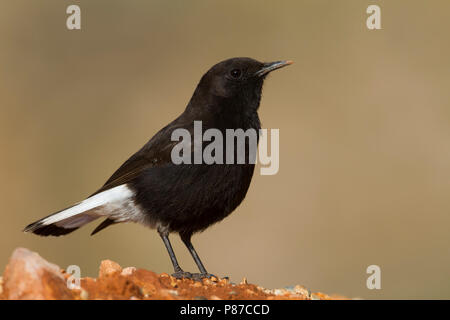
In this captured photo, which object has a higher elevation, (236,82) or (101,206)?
(236,82)

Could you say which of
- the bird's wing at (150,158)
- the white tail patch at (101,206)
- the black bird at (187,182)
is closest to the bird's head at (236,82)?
the black bird at (187,182)

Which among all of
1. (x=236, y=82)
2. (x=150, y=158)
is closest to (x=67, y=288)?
(x=150, y=158)

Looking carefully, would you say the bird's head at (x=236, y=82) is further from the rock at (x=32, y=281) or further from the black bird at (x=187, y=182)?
the rock at (x=32, y=281)

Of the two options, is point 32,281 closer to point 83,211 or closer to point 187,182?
point 187,182

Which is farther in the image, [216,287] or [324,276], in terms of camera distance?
[324,276]

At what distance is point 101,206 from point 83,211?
0.52 ft

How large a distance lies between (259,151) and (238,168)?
2.16 feet

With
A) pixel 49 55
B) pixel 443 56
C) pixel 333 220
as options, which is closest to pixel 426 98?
pixel 443 56

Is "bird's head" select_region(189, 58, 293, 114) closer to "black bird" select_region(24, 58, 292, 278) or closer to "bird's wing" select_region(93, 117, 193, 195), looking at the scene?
"black bird" select_region(24, 58, 292, 278)

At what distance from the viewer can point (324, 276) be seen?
1097cm

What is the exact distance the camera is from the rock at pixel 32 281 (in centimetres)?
370

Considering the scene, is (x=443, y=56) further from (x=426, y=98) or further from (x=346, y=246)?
(x=346, y=246)

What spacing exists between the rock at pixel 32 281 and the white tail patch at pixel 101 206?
81.2 inches

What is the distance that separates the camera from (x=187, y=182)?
18.6ft
